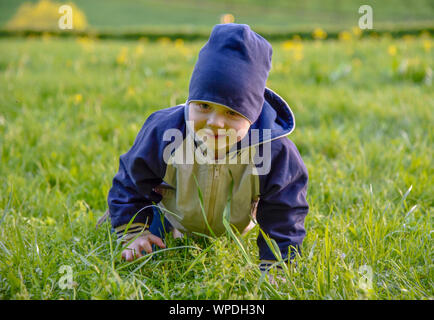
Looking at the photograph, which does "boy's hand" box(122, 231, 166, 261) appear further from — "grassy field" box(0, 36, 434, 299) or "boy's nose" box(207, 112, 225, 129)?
"boy's nose" box(207, 112, 225, 129)

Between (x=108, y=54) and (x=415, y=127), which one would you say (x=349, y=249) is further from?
(x=108, y=54)

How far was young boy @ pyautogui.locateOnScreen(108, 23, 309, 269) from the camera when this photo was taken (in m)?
1.63

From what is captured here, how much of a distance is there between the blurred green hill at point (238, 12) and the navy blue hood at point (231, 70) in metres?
14.1

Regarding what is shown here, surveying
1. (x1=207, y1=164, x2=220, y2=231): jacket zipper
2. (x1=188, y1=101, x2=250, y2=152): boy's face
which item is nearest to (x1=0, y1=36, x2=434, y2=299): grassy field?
(x1=207, y1=164, x2=220, y2=231): jacket zipper

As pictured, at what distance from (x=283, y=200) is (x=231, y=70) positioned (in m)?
0.61

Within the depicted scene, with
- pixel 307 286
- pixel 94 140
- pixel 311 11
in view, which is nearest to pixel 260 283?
pixel 307 286

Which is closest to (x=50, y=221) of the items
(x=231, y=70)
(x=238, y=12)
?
(x=231, y=70)

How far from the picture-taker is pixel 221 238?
197cm

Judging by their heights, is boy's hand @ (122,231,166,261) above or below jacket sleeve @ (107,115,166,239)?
below

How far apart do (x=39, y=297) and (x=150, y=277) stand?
0.44 meters

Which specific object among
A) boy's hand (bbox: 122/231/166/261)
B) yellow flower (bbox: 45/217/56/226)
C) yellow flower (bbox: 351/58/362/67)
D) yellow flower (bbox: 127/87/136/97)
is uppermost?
yellow flower (bbox: 351/58/362/67)

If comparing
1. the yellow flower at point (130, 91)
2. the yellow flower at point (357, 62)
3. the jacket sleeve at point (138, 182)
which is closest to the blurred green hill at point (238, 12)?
the yellow flower at point (357, 62)

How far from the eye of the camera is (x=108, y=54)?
6.88 m

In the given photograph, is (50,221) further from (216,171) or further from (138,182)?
(216,171)
